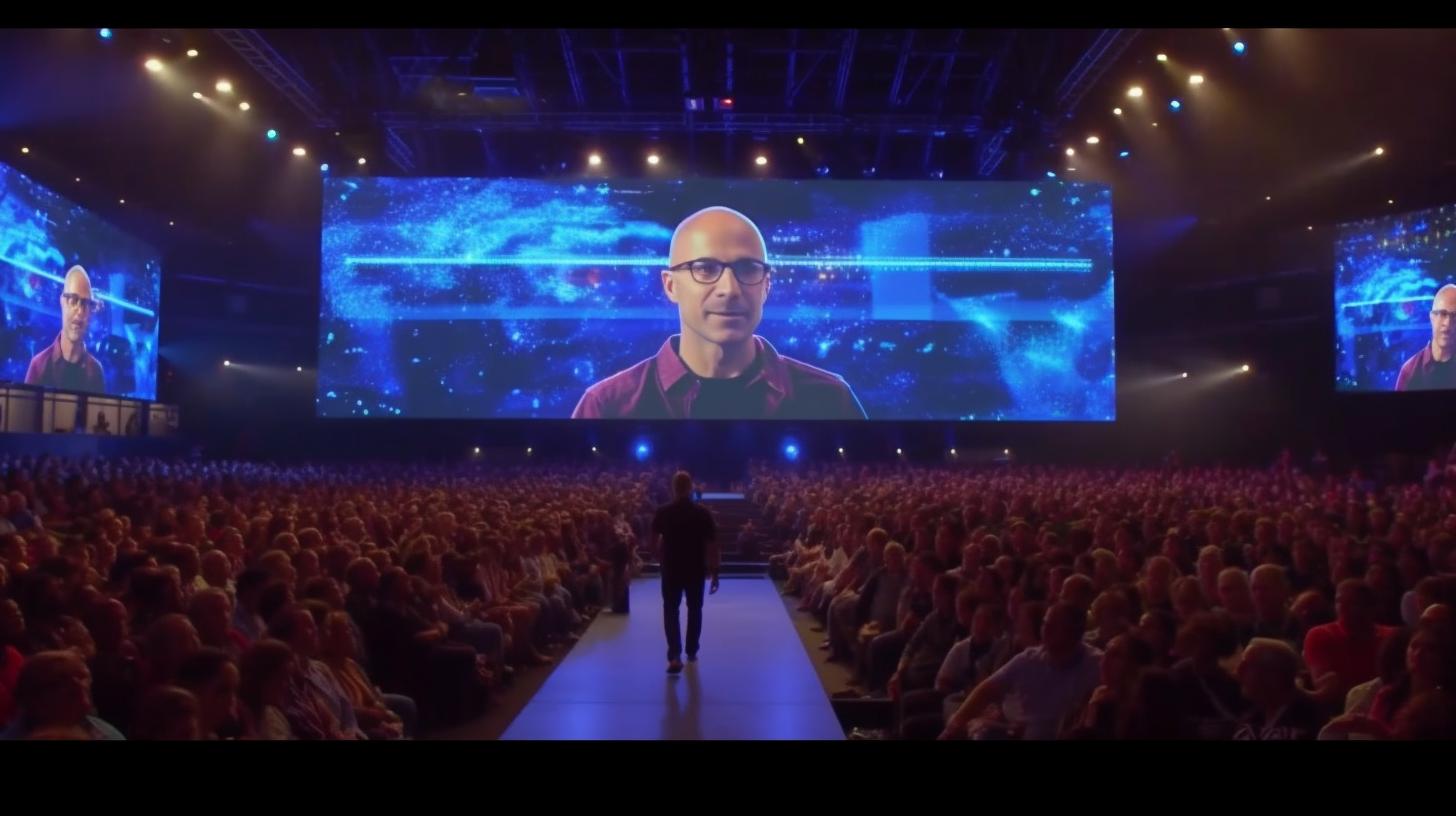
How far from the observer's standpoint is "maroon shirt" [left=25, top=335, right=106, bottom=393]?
1493 cm

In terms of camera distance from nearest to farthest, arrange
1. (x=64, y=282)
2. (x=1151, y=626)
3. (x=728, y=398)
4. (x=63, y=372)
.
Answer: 1. (x=1151, y=626)
2. (x=64, y=282)
3. (x=63, y=372)
4. (x=728, y=398)

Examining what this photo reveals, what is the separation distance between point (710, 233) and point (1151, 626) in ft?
46.3

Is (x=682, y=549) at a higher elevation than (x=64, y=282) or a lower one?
lower

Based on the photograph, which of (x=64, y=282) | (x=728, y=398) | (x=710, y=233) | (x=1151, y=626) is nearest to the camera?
(x=1151, y=626)

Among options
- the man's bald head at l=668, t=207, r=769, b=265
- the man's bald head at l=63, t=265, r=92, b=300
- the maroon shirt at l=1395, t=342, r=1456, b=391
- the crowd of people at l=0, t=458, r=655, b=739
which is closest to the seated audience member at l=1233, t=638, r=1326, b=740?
the crowd of people at l=0, t=458, r=655, b=739

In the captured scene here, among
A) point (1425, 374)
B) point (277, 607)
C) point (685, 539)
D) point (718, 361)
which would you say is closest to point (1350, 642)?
point (685, 539)

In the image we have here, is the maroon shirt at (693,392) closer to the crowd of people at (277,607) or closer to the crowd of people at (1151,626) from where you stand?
the crowd of people at (277,607)

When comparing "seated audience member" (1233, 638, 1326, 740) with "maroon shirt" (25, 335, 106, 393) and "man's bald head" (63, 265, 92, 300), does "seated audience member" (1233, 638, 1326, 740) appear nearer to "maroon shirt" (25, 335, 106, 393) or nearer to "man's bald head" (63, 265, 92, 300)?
"maroon shirt" (25, 335, 106, 393)

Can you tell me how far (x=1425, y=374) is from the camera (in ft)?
54.0

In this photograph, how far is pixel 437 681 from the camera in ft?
17.4

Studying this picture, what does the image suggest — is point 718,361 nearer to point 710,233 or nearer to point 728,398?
point 728,398

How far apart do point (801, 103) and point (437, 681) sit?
13.8 meters

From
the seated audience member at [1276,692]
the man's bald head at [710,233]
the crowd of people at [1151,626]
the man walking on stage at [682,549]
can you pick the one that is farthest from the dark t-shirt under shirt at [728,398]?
the seated audience member at [1276,692]

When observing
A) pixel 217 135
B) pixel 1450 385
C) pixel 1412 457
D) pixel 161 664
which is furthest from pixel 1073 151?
pixel 161 664
